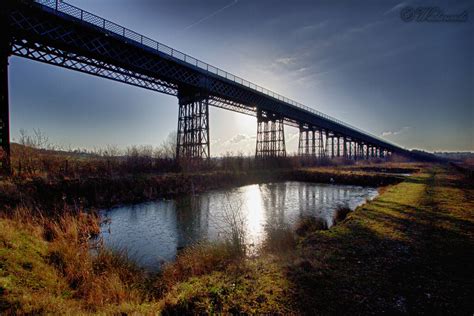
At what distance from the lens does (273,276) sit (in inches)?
135

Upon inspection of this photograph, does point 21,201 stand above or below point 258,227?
above

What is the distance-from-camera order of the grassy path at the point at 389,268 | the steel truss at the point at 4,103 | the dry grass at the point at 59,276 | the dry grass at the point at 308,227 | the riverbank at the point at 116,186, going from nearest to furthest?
the grassy path at the point at 389,268, the dry grass at the point at 59,276, the dry grass at the point at 308,227, the riverbank at the point at 116,186, the steel truss at the point at 4,103

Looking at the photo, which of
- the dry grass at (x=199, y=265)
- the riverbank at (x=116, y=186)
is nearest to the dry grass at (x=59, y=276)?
the dry grass at (x=199, y=265)

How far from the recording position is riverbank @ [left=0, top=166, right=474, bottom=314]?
8.93ft

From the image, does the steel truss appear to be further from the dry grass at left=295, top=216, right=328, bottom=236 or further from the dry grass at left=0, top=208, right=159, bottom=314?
the dry grass at left=295, top=216, right=328, bottom=236

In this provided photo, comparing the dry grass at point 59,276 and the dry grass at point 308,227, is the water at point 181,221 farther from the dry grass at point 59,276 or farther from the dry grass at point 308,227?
the dry grass at point 59,276

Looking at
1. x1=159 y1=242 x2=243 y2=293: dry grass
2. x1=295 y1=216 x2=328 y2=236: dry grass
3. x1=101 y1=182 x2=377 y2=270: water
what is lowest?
x1=101 y1=182 x2=377 y2=270: water

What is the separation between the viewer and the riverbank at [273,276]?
2723mm

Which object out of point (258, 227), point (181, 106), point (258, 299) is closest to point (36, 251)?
point (258, 299)

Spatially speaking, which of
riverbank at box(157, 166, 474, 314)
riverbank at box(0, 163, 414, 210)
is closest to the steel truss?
riverbank at box(0, 163, 414, 210)

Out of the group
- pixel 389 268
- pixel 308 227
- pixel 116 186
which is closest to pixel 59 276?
pixel 389 268

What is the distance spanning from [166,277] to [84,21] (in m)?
17.6

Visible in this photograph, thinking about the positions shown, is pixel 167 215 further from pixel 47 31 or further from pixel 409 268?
pixel 47 31

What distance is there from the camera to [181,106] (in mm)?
23359
